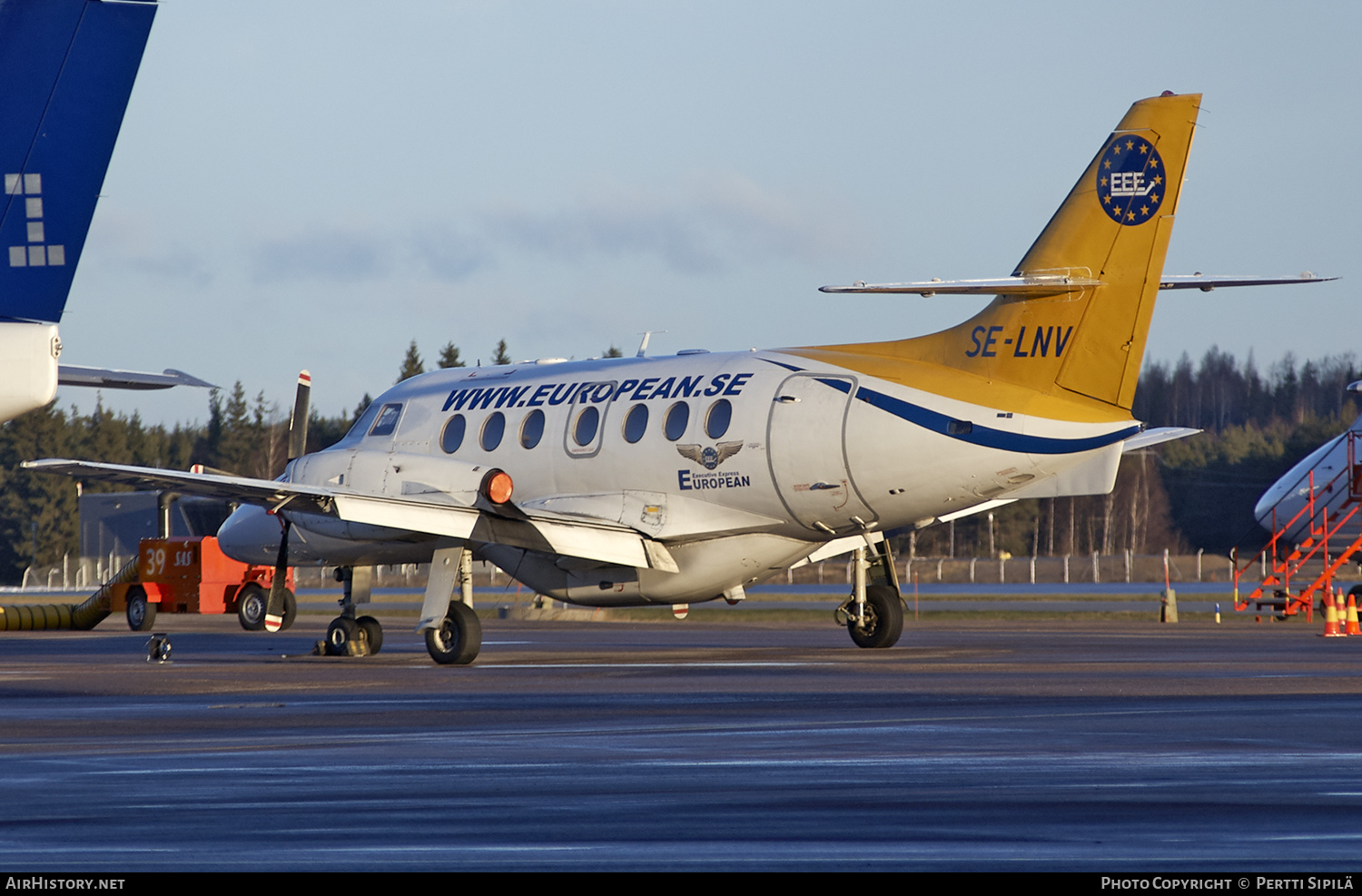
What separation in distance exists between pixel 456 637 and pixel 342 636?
2.79m

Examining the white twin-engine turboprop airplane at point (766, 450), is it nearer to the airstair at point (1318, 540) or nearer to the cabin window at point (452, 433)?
the cabin window at point (452, 433)

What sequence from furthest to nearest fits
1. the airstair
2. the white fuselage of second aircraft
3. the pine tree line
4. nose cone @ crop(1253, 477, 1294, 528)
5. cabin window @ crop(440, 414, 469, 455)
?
1. the pine tree line
2. nose cone @ crop(1253, 477, 1294, 528)
3. the airstair
4. cabin window @ crop(440, 414, 469, 455)
5. the white fuselage of second aircraft

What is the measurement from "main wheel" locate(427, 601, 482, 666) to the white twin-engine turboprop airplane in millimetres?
32

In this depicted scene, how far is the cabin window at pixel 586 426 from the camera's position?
22.3 m

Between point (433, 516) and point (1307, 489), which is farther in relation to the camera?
point (1307, 489)

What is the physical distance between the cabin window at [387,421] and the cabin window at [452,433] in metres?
0.97

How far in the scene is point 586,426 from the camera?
2241cm

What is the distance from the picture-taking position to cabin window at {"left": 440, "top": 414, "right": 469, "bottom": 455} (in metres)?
23.9

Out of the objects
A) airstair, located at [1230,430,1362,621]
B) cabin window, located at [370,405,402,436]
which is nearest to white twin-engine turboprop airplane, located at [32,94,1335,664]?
cabin window, located at [370,405,402,436]

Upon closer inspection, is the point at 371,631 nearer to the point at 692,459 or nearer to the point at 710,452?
the point at 692,459

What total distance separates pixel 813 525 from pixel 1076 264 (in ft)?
14.5

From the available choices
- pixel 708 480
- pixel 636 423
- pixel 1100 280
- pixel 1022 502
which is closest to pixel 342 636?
pixel 636 423

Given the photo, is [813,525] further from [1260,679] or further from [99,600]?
[99,600]

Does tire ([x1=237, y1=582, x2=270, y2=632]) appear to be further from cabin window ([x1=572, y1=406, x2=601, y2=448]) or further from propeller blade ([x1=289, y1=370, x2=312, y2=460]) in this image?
cabin window ([x1=572, y1=406, x2=601, y2=448])
